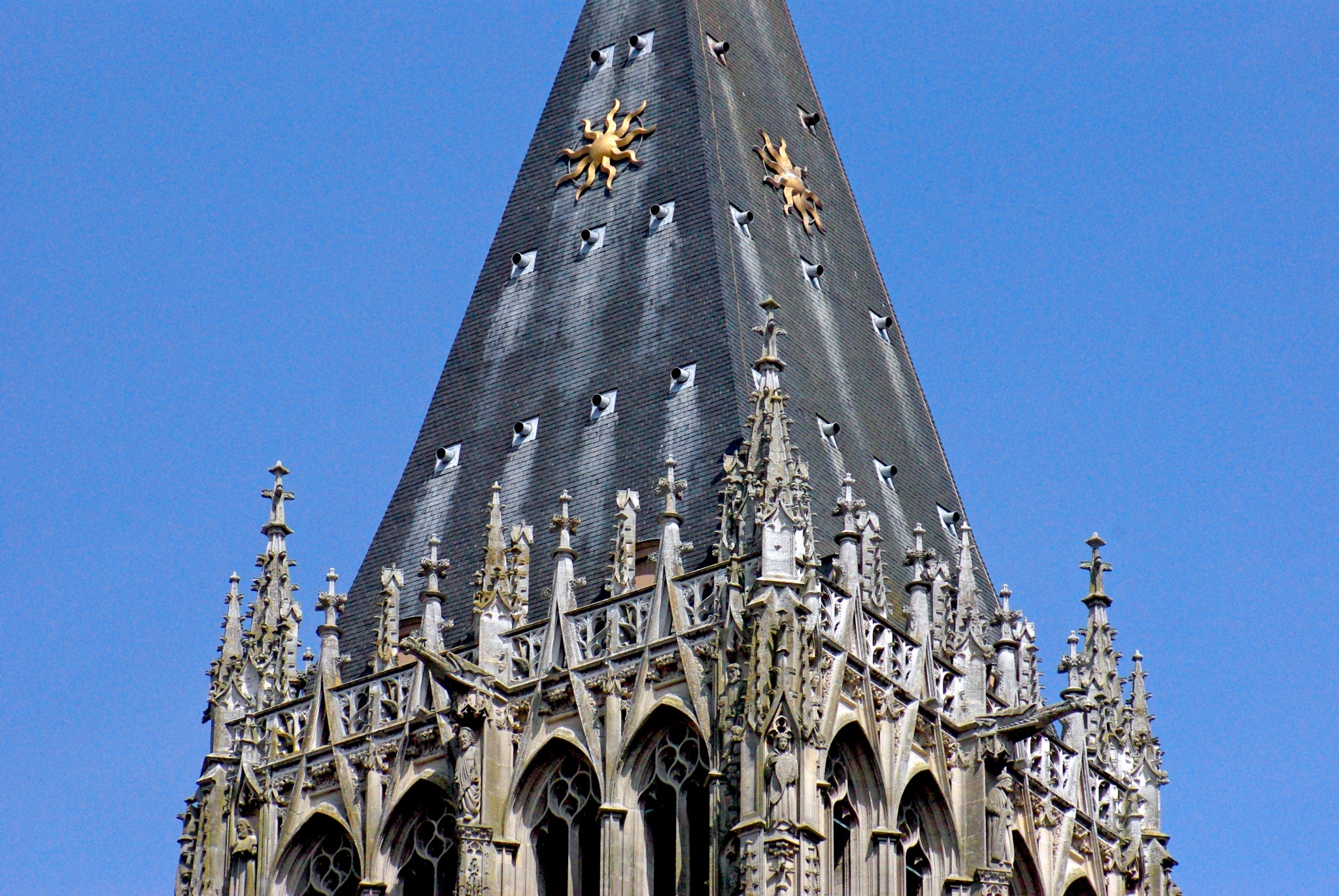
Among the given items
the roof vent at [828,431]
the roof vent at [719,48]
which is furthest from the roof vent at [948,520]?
the roof vent at [719,48]

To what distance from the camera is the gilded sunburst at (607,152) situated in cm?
7106

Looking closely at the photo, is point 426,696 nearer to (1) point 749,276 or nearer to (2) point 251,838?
(2) point 251,838

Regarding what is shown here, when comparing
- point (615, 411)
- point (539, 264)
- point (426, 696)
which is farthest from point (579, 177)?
point (426, 696)

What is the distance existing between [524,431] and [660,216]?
505 centimetres

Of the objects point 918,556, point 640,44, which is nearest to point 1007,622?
point 918,556

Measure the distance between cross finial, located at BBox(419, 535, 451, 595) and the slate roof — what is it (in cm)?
68

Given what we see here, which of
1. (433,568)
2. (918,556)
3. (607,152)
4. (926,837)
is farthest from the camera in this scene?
(607,152)

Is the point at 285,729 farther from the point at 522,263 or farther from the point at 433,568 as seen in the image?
the point at 522,263

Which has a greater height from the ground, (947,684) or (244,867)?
(947,684)

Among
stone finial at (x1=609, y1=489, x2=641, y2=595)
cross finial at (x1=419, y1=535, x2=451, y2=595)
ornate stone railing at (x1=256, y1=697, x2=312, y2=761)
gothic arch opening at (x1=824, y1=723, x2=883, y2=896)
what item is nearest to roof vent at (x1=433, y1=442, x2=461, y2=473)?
cross finial at (x1=419, y1=535, x2=451, y2=595)

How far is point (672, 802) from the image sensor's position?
59375mm

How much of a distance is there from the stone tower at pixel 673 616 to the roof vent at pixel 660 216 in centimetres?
5

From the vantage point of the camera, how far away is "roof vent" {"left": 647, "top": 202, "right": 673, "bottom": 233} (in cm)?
6931

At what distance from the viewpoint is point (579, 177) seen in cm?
7162
